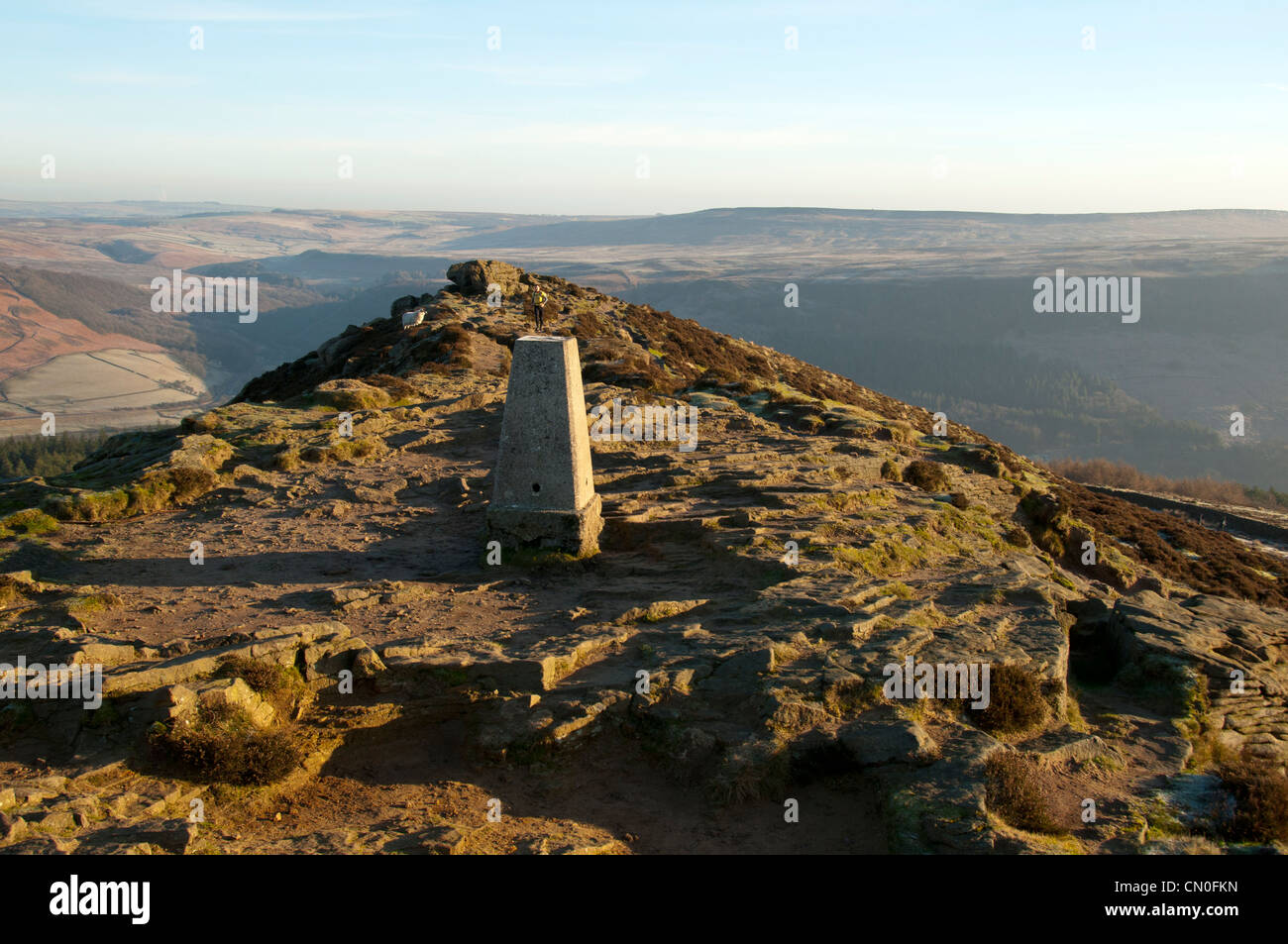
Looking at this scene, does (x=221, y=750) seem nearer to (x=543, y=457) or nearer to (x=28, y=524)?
(x=543, y=457)

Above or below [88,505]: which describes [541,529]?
below

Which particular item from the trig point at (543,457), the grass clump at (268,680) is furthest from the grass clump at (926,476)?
the grass clump at (268,680)

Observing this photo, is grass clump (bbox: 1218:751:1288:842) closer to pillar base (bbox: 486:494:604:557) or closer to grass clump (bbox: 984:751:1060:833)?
grass clump (bbox: 984:751:1060:833)

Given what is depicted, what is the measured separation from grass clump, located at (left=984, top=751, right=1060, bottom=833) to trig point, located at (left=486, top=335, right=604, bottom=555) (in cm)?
780

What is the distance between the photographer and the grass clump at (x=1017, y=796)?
874 centimetres

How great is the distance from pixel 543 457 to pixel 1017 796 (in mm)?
8923

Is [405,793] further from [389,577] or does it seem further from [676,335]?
[676,335]

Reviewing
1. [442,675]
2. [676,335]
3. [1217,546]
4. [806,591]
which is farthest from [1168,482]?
[442,675]

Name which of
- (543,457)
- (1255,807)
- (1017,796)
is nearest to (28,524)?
(543,457)

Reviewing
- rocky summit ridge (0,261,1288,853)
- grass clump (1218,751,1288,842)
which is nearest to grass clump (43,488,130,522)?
rocky summit ridge (0,261,1288,853)

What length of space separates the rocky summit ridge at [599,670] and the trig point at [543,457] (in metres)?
0.58

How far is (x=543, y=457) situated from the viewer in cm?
1483

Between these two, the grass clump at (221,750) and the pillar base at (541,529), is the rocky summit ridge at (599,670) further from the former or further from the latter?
the pillar base at (541,529)

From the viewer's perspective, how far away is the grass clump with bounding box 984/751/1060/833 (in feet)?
28.7
